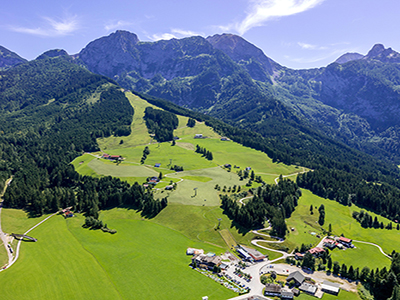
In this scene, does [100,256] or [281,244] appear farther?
[281,244]

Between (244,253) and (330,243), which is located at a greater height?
(244,253)

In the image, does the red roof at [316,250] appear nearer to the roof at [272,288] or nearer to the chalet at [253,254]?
the chalet at [253,254]

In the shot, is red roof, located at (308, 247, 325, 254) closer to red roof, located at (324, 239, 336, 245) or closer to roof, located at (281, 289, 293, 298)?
red roof, located at (324, 239, 336, 245)

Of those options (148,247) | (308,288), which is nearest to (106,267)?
(148,247)

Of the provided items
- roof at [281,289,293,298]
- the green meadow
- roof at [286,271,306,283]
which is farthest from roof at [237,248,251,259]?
roof at [281,289,293,298]

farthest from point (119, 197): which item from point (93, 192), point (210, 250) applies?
point (210, 250)

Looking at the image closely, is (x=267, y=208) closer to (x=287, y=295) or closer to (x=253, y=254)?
(x=253, y=254)

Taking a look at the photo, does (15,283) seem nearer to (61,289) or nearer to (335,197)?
(61,289)
